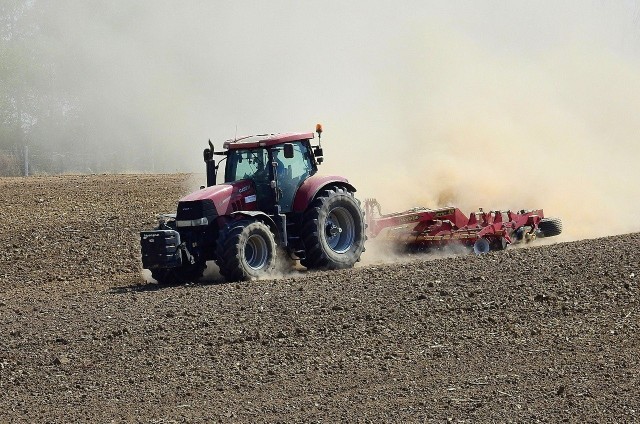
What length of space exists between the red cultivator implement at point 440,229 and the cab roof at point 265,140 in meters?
1.96

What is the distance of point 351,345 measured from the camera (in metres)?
10.1

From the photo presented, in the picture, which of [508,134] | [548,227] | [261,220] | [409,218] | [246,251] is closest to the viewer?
[246,251]

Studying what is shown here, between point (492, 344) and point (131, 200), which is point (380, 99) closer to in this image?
point (131, 200)

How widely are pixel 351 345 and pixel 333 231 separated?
20.4 feet

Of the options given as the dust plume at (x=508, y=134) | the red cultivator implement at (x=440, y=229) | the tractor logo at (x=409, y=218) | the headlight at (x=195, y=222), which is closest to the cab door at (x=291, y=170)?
the headlight at (x=195, y=222)

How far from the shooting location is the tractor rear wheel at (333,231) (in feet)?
51.4

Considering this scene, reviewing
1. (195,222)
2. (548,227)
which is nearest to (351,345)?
(195,222)

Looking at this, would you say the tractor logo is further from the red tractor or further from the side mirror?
the side mirror

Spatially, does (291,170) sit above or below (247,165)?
below

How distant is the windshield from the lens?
15.9m

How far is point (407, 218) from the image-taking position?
17094mm

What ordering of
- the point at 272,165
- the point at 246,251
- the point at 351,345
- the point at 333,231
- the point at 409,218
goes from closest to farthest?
the point at 351,345
the point at 246,251
the point at 272,165
the point at 333,231
the point at 409,218

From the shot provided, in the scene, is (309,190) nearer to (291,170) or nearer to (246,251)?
(291,170)

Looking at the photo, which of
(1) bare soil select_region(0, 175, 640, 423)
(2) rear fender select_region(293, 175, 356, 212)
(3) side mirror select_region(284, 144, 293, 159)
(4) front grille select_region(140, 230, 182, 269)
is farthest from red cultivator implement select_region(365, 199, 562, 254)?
(4) front grille select_region(140, 230, 182, 269)
